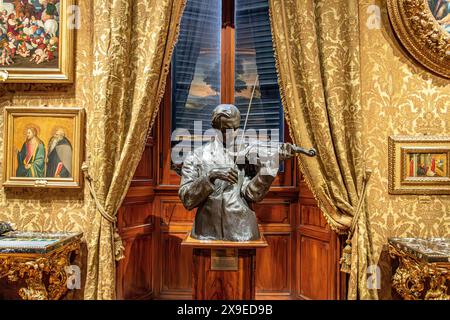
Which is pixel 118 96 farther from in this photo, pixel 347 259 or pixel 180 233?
pixel 347 259

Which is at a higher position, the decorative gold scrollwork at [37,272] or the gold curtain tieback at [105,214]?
the gold curtain tieback at [105,214]

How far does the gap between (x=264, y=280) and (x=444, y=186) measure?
6.22ft

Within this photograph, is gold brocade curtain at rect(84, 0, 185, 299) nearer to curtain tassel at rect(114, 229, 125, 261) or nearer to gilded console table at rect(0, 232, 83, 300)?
curtain tassel at rect(114, 229, 125, 261)

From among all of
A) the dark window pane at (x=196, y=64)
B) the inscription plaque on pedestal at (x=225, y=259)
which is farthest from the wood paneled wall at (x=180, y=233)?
the inscription plaque on pedestal at (x=225, y=259)

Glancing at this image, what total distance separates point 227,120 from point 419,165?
1.69 metres

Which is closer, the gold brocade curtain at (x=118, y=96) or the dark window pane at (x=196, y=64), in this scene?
the gold brocade curtain at (x=118, y=96)

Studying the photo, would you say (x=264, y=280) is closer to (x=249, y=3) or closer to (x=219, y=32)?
(x=219, y=32)

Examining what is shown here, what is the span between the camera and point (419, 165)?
285 centimetres

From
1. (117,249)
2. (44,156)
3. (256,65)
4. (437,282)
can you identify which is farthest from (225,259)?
(256,65)

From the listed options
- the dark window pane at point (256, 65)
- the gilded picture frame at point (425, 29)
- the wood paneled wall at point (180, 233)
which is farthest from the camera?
the dark window pane at point (256, 65)

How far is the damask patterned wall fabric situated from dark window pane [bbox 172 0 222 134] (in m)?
1.50

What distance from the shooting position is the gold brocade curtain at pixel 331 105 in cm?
272

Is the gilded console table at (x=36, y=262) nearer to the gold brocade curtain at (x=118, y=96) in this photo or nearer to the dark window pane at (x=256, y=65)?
the gold brocade curtain at (x=118, y=96)

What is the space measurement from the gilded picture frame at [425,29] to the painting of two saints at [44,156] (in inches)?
116
